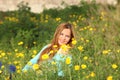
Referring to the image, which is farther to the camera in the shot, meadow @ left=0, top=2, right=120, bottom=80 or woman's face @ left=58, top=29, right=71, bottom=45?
woman's face @ left=58, top=29, right=71, bottom=45

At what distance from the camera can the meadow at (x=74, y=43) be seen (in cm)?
382

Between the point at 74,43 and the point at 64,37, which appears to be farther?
the point at 64,37

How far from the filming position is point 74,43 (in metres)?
4.37

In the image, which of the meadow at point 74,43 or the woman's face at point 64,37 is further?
the woman's face at point 64,37

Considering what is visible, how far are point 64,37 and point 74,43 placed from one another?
1.77ft

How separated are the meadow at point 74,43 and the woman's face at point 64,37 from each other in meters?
0.12

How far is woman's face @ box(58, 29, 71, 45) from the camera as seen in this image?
4887 mm

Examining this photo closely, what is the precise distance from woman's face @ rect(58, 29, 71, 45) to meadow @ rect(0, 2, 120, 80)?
0.39 feet

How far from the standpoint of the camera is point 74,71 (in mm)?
3818

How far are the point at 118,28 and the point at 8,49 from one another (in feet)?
6.05

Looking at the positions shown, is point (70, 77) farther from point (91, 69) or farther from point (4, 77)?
point (4, 77)

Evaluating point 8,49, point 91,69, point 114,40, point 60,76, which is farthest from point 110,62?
point 8,49

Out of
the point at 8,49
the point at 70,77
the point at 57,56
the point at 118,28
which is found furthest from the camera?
the point at 118,28

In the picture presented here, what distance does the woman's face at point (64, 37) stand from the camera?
16.0 ft
